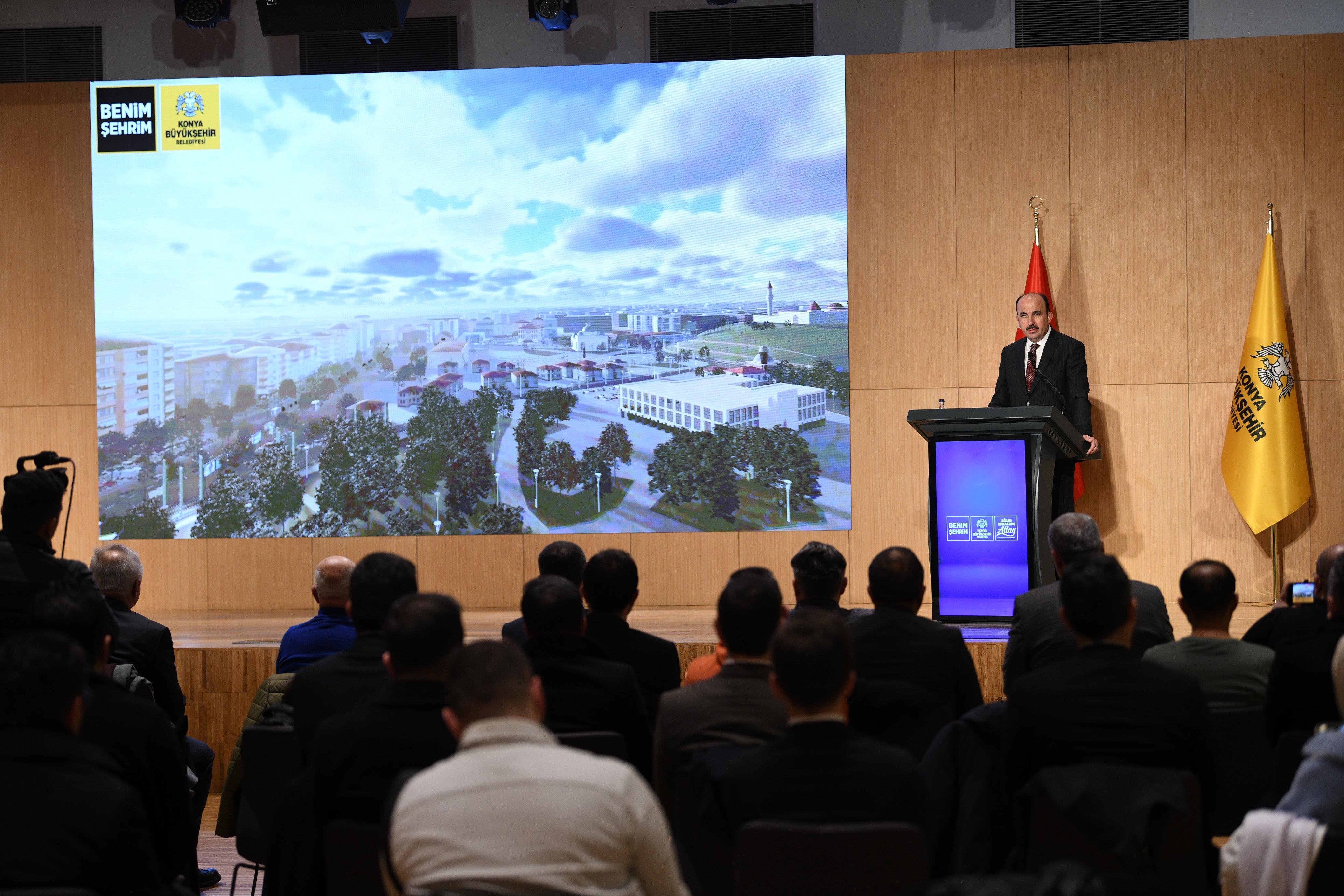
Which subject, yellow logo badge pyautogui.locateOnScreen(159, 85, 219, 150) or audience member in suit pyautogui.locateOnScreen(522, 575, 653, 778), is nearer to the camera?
audience member in suit pyautogui.locateOnScreen(522, 575, 653, 778)

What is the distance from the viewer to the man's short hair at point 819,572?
11.4 ft

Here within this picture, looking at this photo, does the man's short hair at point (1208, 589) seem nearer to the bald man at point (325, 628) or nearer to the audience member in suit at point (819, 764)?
the audience member in suit at point (819, 764)

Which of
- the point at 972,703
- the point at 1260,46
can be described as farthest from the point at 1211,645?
the point at 1260,46

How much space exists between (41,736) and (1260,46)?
765 cm

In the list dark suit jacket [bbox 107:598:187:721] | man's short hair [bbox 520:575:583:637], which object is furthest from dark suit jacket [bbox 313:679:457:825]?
dark suit jacket [bbox 107:598:187:721]

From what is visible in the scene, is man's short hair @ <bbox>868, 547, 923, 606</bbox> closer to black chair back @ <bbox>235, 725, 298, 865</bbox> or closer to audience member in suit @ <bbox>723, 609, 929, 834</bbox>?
audience member in suit @ <bbox>723, 609, 929, 834</bbox>

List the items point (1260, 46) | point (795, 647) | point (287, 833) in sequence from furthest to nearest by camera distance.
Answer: point (1260, 46) → point (287, 833) → point (795, 647)

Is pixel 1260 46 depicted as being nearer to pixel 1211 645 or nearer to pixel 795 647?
pixel 1211 645

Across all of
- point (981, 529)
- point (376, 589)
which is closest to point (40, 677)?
point (376, 589)

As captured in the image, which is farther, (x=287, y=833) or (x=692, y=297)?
(x=692, y=297)

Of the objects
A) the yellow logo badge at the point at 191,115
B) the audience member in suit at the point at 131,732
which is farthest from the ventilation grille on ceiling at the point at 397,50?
the audience member in suit at the point at 131,732

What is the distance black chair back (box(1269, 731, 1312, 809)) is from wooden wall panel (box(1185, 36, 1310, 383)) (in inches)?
203

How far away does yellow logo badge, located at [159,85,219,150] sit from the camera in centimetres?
762

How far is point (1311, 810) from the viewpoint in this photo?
213 centimetres
